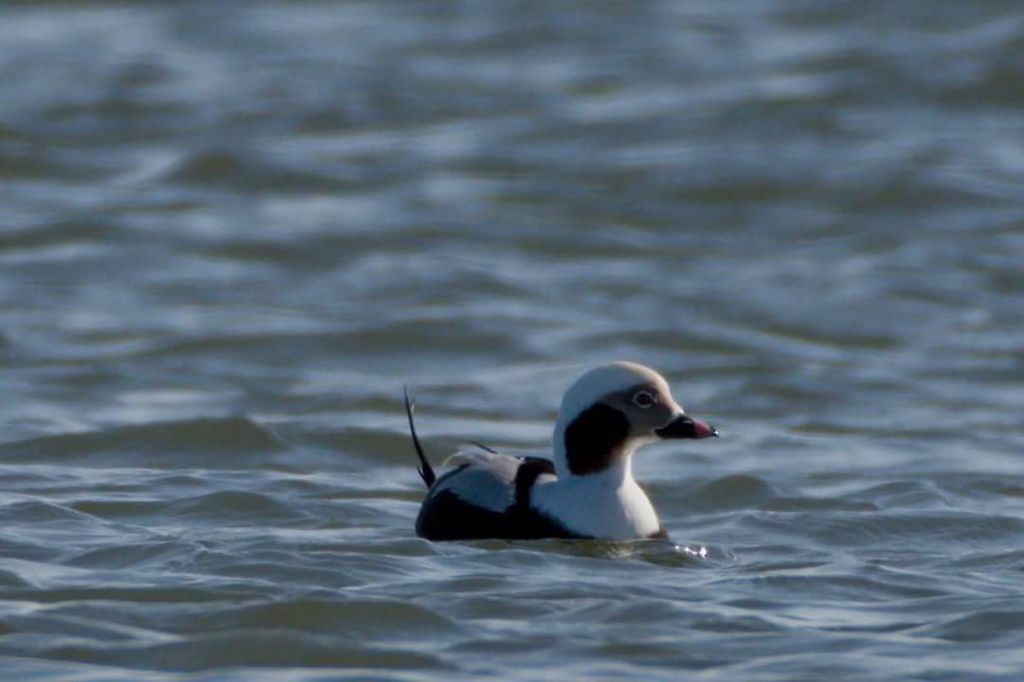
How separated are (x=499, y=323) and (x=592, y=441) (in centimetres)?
532

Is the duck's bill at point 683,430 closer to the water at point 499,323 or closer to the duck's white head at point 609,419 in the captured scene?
the duck's white head at point 609,419

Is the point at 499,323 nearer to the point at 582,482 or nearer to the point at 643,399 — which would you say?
the point at 643,399

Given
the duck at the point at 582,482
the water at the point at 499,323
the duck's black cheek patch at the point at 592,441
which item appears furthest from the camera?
the duck's black cheek patch at the point at 592,441

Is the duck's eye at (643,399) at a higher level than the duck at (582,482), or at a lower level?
higher

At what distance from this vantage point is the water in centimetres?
719

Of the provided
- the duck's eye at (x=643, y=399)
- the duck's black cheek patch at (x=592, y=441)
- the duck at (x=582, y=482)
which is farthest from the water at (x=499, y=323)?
the duck's eye at (x=643, y=399)

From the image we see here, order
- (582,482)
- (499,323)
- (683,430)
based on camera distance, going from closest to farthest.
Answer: (582,482)
(683,430)
(499,323)

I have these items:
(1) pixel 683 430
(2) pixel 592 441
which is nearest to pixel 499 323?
(1) pixel 683 430

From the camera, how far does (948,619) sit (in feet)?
23.6

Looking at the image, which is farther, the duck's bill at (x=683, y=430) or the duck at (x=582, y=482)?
the duck's bill at (x=683, y=430)

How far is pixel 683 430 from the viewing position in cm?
826

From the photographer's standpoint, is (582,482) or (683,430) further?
(683,430)

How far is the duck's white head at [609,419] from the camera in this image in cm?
812

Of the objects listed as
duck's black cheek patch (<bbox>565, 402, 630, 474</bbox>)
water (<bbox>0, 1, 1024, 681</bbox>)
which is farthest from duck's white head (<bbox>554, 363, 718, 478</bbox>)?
water (<bbox>0, 1, 1024, 681</bbox>)
